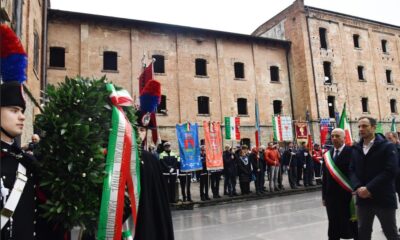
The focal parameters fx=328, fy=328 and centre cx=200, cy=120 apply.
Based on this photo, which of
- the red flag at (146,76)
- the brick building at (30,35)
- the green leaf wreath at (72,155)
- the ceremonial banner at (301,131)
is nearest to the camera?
the green leaf wreath at (72,155)

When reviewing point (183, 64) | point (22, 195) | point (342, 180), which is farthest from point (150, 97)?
point (183, 64)

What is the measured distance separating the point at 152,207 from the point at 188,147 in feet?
29.6

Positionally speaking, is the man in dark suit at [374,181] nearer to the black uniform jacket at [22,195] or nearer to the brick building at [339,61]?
the black uniform jacket at [22,195]

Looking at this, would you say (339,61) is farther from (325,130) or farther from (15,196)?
(15,196)

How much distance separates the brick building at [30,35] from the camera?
33.9ft

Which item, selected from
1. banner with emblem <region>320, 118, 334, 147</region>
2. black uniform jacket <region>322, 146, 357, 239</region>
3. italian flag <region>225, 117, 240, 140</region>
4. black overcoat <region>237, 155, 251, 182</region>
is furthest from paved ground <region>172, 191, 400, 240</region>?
banner with emblem <region>320, 118, 334, 147</region>

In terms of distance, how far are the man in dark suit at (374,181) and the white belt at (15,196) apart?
162 inches

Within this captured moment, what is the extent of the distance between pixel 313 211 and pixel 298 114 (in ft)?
60.2

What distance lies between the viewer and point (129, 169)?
3154 mm

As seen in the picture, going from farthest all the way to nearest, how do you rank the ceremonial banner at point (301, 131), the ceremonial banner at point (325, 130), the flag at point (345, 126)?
the ceremonial banner at point (301, 131), the ceremonial banner at point (325, 130), the flag at point (345, 126)

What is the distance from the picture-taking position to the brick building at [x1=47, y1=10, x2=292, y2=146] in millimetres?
20578

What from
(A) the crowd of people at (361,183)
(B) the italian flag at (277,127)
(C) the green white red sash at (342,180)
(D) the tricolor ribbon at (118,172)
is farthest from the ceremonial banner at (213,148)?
(D) the tricolor ribbon at (118,172)

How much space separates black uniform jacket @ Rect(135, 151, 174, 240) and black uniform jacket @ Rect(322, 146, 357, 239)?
3055 mm

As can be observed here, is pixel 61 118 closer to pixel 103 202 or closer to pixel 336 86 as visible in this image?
pixel 103 202
